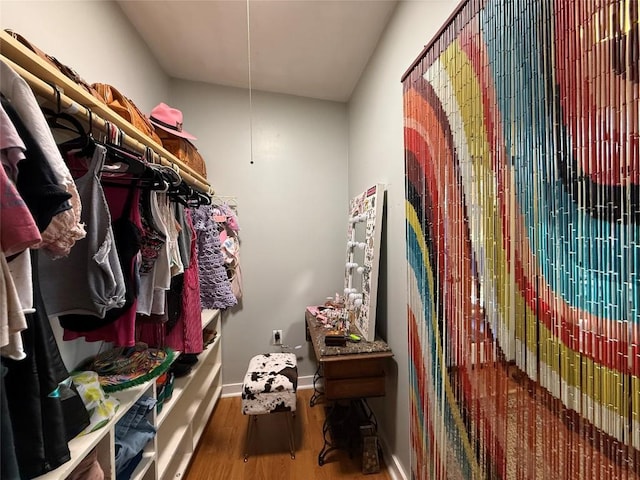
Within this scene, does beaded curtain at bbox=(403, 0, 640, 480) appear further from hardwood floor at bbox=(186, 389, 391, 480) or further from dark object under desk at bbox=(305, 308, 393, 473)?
hardwood floor at bbox=(186, 389, 391, 480)

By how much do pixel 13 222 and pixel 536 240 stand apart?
1.09 m

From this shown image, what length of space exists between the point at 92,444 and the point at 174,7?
2.19 metres

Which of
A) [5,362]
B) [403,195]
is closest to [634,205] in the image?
[403,195]

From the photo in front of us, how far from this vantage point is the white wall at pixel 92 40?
43.6 inches

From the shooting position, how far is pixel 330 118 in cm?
274

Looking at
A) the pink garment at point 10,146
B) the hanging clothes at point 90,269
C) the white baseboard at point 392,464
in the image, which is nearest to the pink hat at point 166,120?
the hanging clothes at point 90,269

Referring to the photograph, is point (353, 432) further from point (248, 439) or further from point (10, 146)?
point (10, 146)

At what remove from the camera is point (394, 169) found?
1679 millimetres

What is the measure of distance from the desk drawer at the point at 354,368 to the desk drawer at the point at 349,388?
0.08ft

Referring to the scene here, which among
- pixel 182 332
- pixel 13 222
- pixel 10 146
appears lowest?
pixel 182 332

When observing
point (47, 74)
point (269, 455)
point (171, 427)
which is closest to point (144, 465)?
point (171, 427)

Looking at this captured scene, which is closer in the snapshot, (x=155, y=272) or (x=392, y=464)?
(x=155, y=272)

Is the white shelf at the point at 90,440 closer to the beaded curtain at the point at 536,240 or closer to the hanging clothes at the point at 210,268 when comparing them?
the hanging clothes at the point at 210,268

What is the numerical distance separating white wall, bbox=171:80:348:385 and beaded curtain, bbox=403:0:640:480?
5.47ft
